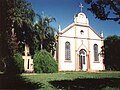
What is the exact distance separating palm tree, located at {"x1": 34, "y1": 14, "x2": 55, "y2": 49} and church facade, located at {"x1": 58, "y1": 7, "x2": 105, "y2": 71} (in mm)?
5064

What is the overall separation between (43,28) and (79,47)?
29.6 feet

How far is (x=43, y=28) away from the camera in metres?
30.8

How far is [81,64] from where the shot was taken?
127 feet

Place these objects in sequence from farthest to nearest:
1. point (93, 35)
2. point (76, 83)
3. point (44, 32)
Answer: point (93, 35), point (44, 32), point (76, 83)

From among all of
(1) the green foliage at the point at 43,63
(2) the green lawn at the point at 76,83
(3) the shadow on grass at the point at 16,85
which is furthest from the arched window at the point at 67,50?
(3) the shadow on grass at the point at 16,85

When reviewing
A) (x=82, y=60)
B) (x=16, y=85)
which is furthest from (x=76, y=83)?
(x=82, y=60)

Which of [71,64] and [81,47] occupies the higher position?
[81,47]

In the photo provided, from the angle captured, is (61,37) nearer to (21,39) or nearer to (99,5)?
(21,39)

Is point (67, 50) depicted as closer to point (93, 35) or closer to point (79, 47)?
point (79, 47)

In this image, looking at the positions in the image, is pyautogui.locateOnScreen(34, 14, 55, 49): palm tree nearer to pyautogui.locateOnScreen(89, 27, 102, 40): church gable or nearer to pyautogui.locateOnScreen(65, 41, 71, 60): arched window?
pyautogui.locateOnScreen(65, 41, 71, 60): arched window

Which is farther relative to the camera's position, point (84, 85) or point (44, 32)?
point (44, 32)

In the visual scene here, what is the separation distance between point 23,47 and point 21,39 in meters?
2.03

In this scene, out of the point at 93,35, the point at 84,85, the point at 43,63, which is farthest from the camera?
the point at 93,35

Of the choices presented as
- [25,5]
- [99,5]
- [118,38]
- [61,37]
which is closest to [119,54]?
[118,38]
